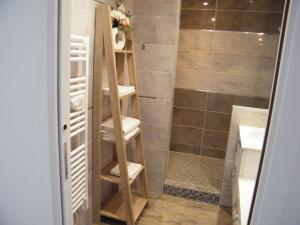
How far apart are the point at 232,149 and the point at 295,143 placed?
1806mm

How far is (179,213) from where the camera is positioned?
2.42m

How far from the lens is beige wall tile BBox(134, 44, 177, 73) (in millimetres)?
2303

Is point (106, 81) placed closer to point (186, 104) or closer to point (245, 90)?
point (186, 104)

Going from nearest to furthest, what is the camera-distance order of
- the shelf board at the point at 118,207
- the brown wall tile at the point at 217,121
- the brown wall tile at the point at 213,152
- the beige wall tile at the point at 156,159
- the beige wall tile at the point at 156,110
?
the shelf board at the point at 118,207 < the beige wall tile at the point at 156,110 < the beige wall tile at the point at 156,159 < the brown wall tile at the point at 217,121 < the brown wall tile at the point at 213,152

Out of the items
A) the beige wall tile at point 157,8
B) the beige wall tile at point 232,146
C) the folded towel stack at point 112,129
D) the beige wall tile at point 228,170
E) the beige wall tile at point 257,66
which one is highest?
the beige wall tile at point 157,8

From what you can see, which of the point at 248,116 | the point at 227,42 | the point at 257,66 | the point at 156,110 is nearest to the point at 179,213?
the point at 156,110

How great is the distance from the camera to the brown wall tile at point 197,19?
3.15 meters

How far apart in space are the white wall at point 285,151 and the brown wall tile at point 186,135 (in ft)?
9.07

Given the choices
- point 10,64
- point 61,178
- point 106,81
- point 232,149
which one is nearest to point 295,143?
point 61,178

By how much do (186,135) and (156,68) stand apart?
1.52 m

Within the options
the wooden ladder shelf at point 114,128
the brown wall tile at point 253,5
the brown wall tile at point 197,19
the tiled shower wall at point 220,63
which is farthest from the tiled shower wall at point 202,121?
the wooden ladder shelf at point 114,128

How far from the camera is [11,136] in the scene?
0.99 m

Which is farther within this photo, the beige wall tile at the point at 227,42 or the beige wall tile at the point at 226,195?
the beige wall tile at the point at 227,42

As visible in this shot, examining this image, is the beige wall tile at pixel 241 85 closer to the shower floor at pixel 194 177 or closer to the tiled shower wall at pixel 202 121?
the tiled shower wall at pixel 202 121
